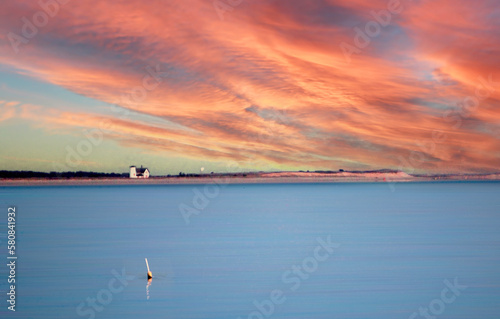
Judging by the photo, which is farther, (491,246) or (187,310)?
(491,246)

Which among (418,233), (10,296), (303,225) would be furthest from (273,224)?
(10,296)

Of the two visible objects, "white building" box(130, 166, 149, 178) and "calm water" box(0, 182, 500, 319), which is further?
"white building" box(130, 166, 149, 178)

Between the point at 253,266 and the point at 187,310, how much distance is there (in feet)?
18.7

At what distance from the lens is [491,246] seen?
A: 76.1 ft

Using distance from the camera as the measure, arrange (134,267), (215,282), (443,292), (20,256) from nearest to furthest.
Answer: (443,292), (215,282), (134,267), (20,256)

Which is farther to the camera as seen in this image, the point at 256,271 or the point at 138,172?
the point at 138,172

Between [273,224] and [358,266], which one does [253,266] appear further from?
[273,224]

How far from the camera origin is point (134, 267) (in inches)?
725

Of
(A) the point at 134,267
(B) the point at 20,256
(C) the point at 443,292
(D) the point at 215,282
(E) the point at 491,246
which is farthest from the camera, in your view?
(E) the point at 491,246

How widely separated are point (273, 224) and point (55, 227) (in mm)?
12964

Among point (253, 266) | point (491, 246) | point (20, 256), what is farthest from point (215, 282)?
point (491, 246)

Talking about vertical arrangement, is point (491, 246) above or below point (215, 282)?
above

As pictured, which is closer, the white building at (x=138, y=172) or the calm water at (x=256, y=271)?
the calm water at (x=256, y=271)

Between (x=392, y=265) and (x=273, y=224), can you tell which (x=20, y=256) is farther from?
(x=273, y=224)
